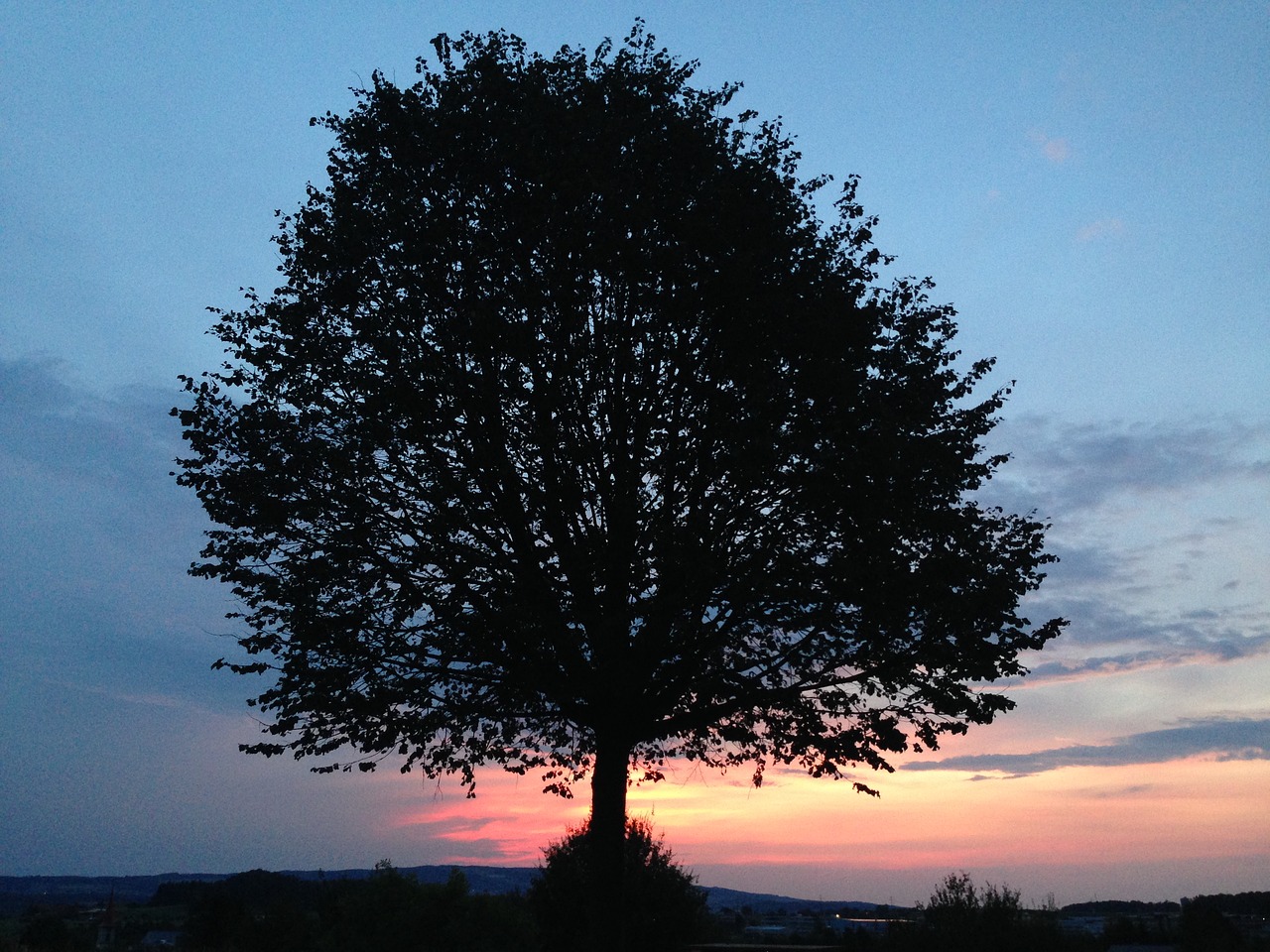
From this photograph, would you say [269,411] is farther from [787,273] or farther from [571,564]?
[787,273]

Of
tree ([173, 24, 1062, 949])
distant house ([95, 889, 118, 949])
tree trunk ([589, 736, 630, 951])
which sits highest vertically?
tree ([173, 24, 1062, 949])

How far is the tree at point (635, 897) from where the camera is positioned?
88.5 feet

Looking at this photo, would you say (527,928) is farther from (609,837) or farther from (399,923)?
(609,837)

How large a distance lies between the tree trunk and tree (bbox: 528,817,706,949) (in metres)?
10.7

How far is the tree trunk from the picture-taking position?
16094mm

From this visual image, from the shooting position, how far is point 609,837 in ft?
53.8

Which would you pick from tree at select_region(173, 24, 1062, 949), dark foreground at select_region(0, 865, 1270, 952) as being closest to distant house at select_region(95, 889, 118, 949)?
dark foreground at select_region(0, 865, 1270, 952)

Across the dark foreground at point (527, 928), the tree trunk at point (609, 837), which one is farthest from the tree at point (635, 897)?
the tree trunk at point (609, 837)

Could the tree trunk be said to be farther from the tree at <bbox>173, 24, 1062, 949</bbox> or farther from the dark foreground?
the dark foreground

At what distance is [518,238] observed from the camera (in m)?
16.6

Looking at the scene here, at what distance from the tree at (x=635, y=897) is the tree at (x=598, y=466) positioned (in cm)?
1172

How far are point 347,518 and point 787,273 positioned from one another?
804cm

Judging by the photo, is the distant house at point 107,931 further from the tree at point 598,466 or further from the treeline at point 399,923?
the tree at point 598,466

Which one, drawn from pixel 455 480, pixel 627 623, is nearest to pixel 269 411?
pixel 455 480
